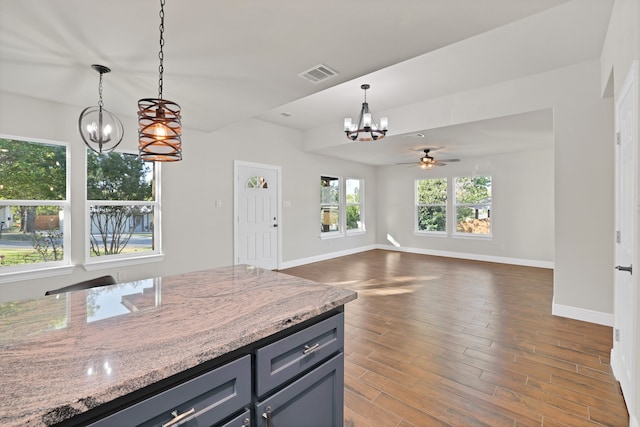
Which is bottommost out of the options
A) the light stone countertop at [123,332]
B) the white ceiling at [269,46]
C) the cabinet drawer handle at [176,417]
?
the cabinet drawer handle at [176,417]

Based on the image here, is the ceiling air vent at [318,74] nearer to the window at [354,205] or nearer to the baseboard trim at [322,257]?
the baseboard trim at [322,257]

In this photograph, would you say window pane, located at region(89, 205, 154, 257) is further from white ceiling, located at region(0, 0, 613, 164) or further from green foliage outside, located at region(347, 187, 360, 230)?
green foliage outside, located at region(347, 187, 360, 230)

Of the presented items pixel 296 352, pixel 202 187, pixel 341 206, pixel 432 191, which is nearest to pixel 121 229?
pixel 202 187

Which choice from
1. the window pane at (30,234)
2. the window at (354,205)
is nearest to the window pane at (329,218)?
the window at (354,205)

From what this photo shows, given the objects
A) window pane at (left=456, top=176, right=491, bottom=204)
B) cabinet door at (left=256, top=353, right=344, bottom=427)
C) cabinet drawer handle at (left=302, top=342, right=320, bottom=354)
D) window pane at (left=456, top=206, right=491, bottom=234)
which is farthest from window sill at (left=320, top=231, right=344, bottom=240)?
cabinet drawer handle at (left=302, top=342, right=320, bottom=354)

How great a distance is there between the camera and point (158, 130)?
158 cm

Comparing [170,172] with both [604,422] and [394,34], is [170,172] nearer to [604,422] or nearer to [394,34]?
[394,34]

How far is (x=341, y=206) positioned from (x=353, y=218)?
655 mm

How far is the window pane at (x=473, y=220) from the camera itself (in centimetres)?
690

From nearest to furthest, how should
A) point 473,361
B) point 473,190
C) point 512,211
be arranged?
1. point 473,361
2. point 512,211
3. point 473,190

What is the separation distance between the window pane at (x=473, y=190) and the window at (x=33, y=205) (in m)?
7.33

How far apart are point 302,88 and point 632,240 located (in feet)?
8.98

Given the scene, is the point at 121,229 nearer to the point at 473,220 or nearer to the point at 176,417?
the point at 176,417

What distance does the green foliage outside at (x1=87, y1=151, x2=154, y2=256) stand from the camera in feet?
12.6
